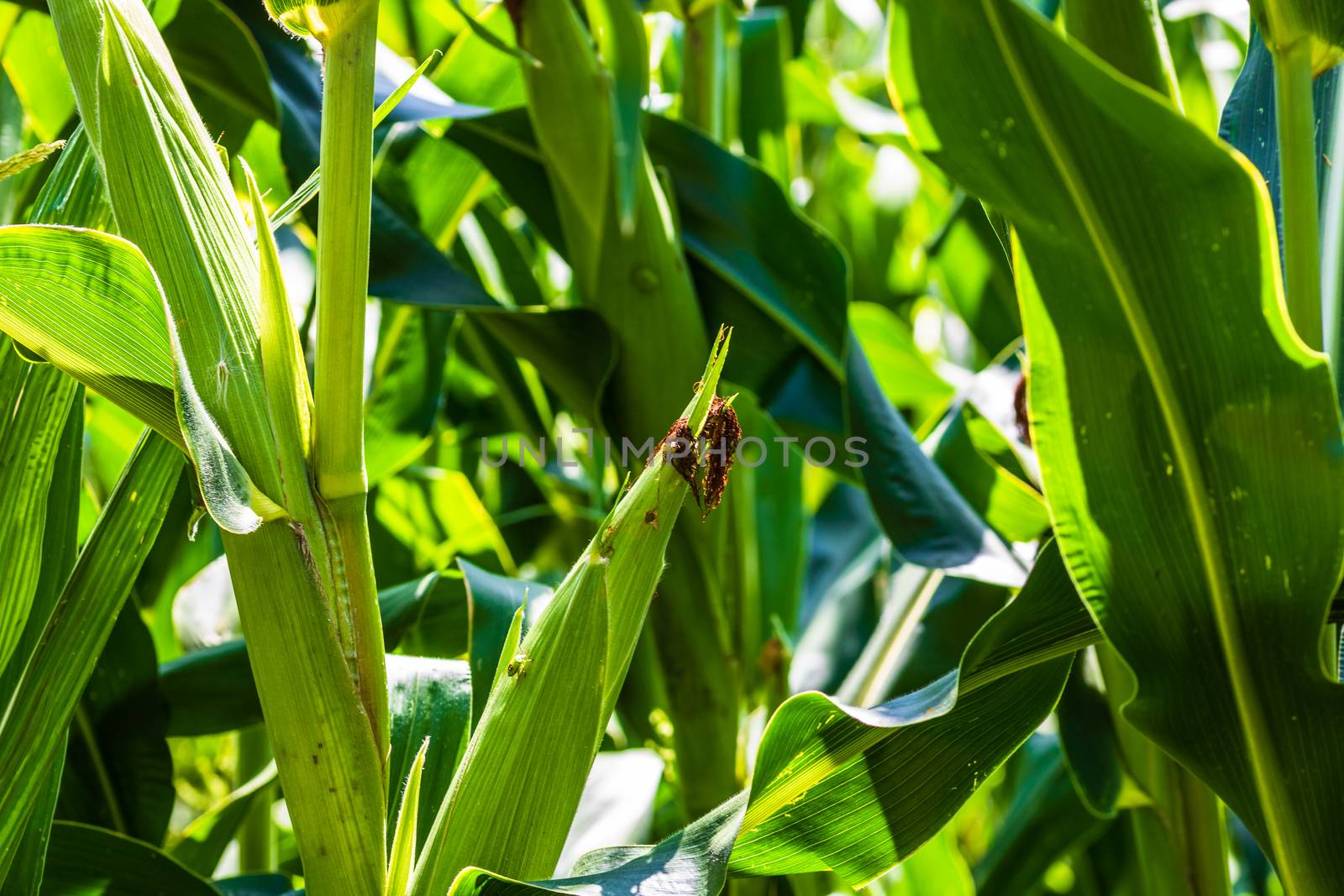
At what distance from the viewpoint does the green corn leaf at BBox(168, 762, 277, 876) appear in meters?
0.74

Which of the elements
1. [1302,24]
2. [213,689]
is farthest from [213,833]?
[1302,24]

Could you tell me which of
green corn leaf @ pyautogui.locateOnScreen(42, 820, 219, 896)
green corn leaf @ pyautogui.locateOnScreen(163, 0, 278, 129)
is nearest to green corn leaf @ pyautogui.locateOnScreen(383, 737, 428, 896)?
green corn leaf @ pyautogui.locateOnScreen(42, 820, 219, 896)

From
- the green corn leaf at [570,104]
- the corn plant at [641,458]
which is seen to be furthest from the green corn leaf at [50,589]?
the green corn leaf at [570,104]

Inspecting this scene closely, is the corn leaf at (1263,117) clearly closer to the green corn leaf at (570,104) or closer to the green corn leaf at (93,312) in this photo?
the green corn leaf at (570,104)

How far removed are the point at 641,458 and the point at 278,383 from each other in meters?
0.37

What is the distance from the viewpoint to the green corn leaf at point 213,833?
74cm

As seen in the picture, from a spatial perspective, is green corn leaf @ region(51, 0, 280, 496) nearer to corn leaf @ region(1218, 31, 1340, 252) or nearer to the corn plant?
the corn plant

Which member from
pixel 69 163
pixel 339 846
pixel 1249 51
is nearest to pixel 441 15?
pixel 69 163

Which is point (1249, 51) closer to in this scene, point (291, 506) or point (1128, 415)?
point (1128, 415)

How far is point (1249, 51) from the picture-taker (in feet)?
1.91

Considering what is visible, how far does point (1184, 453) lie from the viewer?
1.25ft

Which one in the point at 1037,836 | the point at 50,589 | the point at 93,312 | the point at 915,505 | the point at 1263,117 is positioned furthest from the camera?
the point at 1037,836

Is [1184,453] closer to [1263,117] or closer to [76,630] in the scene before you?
[1263,117]

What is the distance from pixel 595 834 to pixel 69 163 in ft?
1.52
